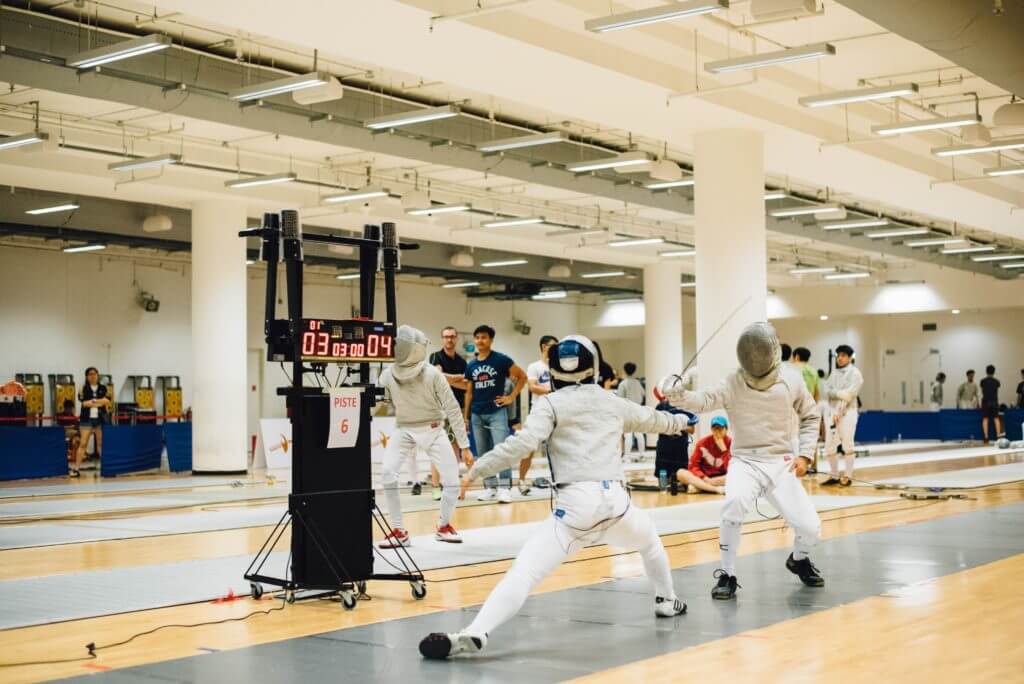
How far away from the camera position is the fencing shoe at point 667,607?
17.6ft

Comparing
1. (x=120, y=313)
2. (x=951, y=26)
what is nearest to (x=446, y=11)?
(x=951, y=26)

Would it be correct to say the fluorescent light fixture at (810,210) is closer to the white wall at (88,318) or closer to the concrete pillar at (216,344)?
the concrete pillar at (216,344)

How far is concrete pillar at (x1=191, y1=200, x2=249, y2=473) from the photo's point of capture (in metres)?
17.6

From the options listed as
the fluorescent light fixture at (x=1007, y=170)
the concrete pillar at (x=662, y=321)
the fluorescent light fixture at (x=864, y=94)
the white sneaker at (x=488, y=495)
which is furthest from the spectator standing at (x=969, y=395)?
the white sneaker at (x=488, y=495)

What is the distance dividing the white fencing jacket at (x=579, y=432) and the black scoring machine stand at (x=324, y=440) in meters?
1.34

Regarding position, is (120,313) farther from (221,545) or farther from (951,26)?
(951,26)

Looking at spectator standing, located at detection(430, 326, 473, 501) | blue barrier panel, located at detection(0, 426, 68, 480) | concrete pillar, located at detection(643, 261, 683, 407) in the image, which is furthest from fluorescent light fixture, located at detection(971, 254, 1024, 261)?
blue barrier panel, located at detection(0, 426, 68, 480)

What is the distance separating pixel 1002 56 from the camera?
934cm

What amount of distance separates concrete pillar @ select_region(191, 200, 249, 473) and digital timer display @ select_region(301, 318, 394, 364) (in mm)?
12035

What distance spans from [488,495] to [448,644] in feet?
26.1

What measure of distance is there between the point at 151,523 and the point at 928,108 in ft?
35.7

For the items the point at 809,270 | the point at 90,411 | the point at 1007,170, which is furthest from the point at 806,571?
the point at 809,270

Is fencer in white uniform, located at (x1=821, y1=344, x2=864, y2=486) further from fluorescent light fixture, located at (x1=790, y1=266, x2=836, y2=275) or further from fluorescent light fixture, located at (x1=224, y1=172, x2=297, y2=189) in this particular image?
fluorescent light fixture, located at (x1=790, y1=266, x2=836, y2=275)

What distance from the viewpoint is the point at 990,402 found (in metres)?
25.8
